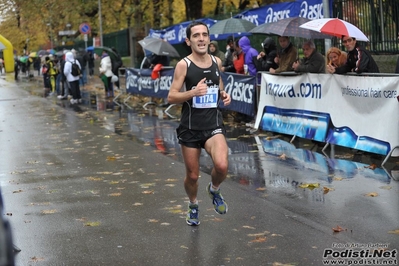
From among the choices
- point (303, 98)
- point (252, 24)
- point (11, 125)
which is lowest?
point (11, 125)

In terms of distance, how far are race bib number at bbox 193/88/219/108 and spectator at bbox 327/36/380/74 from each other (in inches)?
200

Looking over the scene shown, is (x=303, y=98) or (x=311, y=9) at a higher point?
(x=311, y=9)

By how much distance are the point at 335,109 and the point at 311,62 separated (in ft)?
4.26

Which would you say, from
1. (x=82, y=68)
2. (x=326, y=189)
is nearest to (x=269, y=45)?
(x=326, y=189)

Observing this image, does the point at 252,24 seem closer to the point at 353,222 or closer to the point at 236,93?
the point at 236,93

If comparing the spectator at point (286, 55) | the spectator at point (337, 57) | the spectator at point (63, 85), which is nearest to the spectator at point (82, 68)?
the spectator at point (63, 85)

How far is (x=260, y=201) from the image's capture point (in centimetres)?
824

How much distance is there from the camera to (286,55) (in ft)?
47.1

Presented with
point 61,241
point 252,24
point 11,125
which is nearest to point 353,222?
point 61,241

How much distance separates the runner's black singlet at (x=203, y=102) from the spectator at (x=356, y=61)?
4985mm

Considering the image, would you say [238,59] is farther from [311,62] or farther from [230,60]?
[311,62]

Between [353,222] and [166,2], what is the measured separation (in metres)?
28.9

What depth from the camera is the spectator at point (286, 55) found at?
14227 millimetres

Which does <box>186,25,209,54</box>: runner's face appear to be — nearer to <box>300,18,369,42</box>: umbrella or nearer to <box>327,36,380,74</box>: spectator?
<box>300,18,369,42</box>: umbrella
